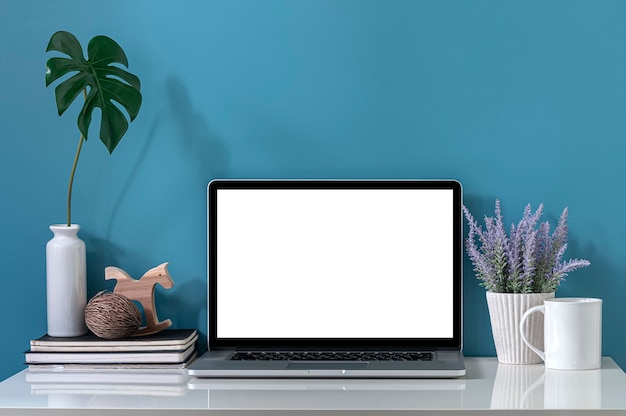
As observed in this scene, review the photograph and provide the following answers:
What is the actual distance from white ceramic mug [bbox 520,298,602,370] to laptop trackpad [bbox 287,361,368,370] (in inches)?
12.4

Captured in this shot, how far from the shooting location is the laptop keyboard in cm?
136

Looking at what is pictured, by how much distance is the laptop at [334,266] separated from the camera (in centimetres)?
145

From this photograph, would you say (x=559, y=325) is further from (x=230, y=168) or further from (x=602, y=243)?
(x=230, y=168)

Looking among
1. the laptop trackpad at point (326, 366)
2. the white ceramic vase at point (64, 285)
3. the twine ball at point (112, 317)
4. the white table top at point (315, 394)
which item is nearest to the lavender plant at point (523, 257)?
the white table top at point (315, 394)

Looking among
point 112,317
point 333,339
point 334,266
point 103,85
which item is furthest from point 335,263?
point 103,85

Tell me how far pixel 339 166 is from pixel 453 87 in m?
0.26

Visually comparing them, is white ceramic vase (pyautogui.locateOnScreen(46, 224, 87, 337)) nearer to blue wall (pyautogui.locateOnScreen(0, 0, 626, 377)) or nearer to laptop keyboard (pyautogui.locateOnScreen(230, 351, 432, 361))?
blue wall (pyautogui.locateOnScreen(0, 0, 626, 377))

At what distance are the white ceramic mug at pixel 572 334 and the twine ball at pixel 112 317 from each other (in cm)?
70

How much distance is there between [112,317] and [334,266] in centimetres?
41

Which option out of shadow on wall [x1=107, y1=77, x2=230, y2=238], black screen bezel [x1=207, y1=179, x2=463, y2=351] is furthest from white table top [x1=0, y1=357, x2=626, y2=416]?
shadow on wall [x1=107, y1=77, x2=230, y2=238]

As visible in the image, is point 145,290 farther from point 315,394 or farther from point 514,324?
point 514,324

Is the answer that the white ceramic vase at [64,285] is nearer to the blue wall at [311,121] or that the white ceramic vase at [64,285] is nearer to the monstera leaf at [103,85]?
the blue wall at [311,121]

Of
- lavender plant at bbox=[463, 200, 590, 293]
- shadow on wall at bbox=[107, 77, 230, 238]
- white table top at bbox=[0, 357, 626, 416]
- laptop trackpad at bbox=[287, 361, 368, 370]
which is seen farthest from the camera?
shadow on wall at bbox=[107, 77, 230, 238]

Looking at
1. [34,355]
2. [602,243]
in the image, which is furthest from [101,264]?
[602,243]
